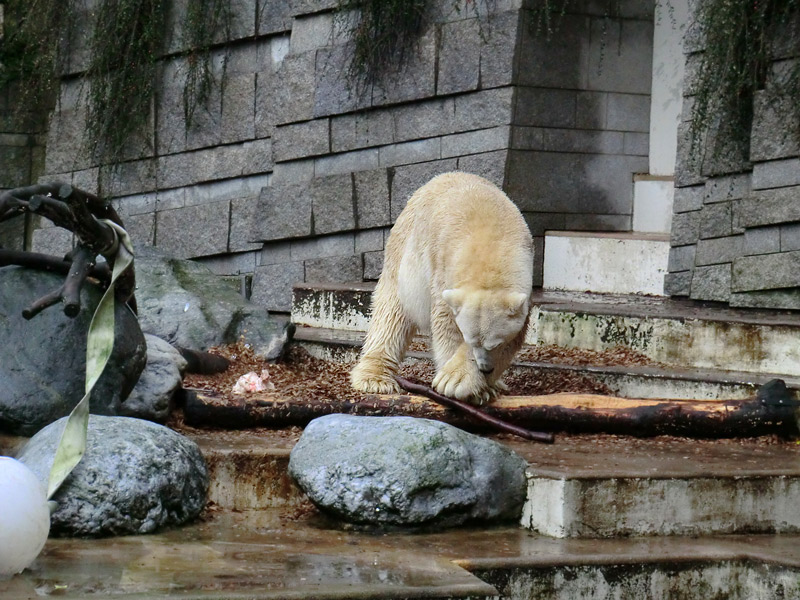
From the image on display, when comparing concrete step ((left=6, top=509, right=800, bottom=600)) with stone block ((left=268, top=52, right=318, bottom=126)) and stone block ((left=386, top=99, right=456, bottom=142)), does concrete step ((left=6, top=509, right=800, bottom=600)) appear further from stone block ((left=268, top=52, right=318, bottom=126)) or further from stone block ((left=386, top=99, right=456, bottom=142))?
stone block ((left=268, top=52, right=318, bottom=126))

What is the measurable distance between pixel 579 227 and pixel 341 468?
4.58 metres

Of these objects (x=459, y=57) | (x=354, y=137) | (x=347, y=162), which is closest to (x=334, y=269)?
(x=347, y=162)

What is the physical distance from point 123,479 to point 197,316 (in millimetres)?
3292

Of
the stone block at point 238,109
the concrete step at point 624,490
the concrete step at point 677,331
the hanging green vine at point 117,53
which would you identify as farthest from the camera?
the hanging green vine at point 117,53

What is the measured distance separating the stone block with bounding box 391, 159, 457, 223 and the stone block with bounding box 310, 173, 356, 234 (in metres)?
0.44

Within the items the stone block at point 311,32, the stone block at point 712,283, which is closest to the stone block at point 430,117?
the stone block at point 311,32

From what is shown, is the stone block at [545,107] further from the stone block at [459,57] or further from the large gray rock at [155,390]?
the large gray rock at [155,390]

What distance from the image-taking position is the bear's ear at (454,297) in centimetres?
510

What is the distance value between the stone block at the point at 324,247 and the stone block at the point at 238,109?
1.07 meters

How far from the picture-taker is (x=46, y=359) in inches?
186

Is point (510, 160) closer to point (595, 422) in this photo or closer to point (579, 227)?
point (579, 227)

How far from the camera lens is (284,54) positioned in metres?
9.66

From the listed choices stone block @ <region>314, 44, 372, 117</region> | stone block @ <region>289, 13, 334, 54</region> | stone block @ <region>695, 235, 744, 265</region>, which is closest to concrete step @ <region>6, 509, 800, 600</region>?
stone block @ <region>695, 235, 744, 265</region>

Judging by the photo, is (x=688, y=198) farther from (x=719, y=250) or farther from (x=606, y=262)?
(x=606, y=262)
